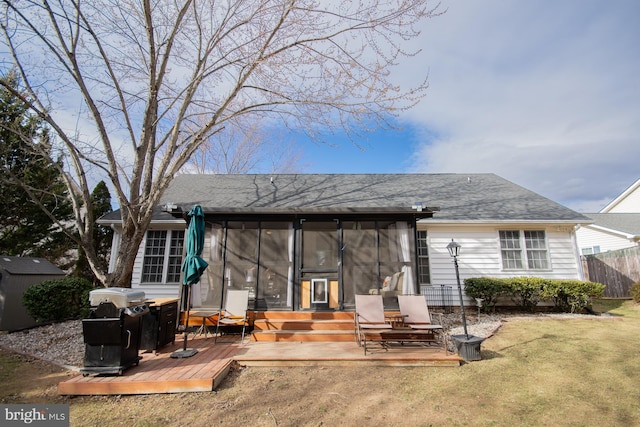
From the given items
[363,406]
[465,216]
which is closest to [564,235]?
[465,216]

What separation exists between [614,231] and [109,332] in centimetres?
2308

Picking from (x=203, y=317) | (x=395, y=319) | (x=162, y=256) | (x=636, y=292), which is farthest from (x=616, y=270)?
(x=162, y=256)

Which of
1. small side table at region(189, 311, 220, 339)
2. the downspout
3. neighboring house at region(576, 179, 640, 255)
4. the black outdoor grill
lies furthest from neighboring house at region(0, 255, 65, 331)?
neighboring house at region(576, 179, 640, 255)

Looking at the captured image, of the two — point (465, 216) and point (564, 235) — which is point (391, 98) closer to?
point (465, 216)

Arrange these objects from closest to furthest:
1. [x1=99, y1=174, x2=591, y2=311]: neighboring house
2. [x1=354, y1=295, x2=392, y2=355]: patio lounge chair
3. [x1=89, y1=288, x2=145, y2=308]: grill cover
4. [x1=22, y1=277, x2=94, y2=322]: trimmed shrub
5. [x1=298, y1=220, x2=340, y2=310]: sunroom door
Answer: [x1=89, y1=288, x2=145, y2=308]: grill cover → [x1=354, y1=295, x2=392, y2=355]: patio lounge chair → [x1=298, y1=220, x2=340, y2=310]: sunroom door → [x1=99, y1=174, x2=591, y2=311]: neighboring house → [x1=22, y1=277, x2=94, y2=322]: trimmed shrub

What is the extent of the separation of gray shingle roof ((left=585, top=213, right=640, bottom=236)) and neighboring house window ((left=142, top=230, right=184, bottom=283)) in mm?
19915

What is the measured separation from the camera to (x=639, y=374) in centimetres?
463

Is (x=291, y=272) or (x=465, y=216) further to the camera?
(x=465, y=216)

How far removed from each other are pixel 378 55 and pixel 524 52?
204 inches

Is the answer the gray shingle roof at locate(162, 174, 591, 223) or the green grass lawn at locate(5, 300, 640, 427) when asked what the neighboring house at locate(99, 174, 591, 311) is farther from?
the green grass lawn at locate(5, 300, 640, 427)

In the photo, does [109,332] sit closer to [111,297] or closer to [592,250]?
[111,297]

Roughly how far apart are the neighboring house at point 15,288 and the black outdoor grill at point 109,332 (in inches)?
228

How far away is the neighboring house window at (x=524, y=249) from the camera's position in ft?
33.1

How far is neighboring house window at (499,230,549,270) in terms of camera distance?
10.1 m
